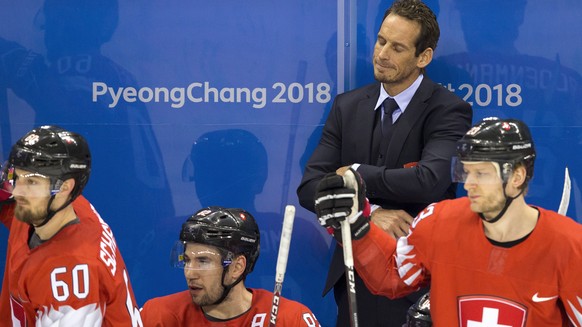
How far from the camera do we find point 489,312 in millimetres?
3234

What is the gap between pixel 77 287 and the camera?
320cm

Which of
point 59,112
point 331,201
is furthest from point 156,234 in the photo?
point 331,201

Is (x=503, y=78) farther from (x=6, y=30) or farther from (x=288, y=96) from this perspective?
(x=6, y=30)

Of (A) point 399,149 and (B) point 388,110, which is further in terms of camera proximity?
(B) point 388,110

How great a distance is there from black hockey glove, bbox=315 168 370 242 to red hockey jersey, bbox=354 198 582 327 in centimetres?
10

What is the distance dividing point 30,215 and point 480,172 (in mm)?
1461

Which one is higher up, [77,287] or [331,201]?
[331,201]

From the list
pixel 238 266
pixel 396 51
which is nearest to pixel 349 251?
pixel 238 266

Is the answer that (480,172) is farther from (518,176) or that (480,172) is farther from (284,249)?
(284,249)

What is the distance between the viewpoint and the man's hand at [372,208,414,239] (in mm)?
4098

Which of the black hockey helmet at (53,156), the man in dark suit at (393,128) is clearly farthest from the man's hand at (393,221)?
the black hockey helmet at (53,156)

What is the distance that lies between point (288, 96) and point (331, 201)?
1.66 meters

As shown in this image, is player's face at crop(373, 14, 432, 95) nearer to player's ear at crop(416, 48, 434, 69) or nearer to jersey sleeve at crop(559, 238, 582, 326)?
player's ear at crop(416, 48, 434, 69)

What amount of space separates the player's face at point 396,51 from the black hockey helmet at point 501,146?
43.7 inches
